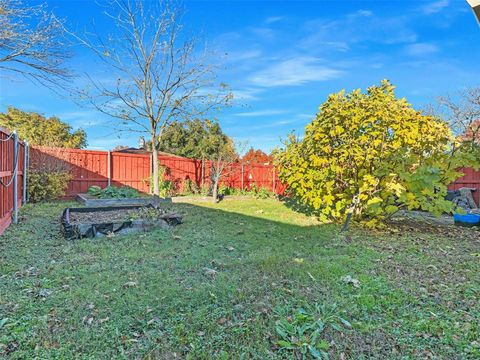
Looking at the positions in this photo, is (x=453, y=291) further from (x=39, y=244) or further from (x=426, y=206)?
(x=39, y=244)

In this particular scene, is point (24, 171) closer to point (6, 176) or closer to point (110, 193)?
point (110, 193)

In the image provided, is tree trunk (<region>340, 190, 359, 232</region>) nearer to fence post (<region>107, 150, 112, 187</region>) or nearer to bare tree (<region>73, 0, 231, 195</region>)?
bare tree (<region>73, 0, 231, 195</region>)

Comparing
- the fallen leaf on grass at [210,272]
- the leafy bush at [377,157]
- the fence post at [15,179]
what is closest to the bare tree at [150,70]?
the fence post at [15,179]

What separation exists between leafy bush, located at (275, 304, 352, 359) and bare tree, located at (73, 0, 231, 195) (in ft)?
25.7

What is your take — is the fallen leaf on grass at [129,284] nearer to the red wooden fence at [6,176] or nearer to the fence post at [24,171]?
the red wooden fence at [6,176]

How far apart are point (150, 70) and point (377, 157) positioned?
298 inches

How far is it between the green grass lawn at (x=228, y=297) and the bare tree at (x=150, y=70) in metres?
5.96

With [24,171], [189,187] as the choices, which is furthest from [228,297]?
[189,187]

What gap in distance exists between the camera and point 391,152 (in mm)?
5340

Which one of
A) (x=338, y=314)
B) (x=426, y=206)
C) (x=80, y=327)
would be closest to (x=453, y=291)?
(x=338, y=314)

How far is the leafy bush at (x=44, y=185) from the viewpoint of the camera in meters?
8.09

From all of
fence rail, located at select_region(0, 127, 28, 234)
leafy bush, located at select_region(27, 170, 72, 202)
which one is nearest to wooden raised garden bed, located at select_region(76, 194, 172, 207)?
leafy bush, located at select_region(27, 170, 72, 202)

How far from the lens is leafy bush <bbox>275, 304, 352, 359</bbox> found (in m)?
1.88

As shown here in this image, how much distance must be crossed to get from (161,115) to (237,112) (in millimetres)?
2823
